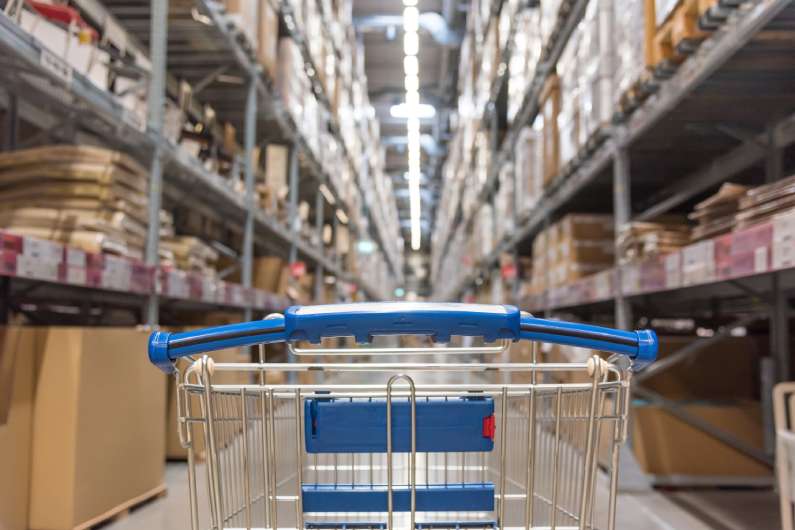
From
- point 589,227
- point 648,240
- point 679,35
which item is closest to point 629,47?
point 679,35

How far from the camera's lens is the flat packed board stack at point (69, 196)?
2.47 meters

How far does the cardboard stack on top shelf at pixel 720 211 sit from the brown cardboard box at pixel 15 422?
2.38 m

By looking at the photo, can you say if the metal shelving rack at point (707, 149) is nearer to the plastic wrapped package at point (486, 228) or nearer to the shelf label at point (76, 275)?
the shelf label at point (76, 275)

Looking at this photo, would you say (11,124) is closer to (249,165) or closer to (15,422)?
(249,165)

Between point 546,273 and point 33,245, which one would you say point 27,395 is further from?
point 546,273

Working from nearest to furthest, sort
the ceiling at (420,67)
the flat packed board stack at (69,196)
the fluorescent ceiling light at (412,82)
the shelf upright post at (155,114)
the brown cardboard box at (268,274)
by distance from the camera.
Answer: the flat packed board stack at (69,196), the shelf upright post at (155,114), the brown cardboard box at (268,274), the fluorescent ceiling light at (412,82), the ceiling at (420,67)

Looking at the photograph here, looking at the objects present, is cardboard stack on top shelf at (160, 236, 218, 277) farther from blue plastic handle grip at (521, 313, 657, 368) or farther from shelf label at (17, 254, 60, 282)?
blue plastic handle grip at (521, 313, 657, 368)

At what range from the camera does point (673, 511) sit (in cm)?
247

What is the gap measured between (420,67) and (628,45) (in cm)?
1252

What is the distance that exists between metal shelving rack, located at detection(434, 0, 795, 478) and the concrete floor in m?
0.23

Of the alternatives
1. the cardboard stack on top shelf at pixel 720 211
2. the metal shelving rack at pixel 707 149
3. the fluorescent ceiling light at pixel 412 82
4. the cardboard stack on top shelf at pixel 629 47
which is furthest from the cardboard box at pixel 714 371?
the fluorescent ceiling light at pixel 412 82

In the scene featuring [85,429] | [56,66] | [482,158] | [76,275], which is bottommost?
[85,429]

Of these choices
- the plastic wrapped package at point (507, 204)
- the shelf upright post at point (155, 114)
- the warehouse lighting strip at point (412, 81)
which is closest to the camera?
the shelf upright post at point (155, 114)

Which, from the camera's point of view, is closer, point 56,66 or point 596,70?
point 56,66
